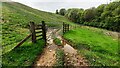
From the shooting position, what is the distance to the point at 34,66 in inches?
592

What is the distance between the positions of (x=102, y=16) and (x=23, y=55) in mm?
84558

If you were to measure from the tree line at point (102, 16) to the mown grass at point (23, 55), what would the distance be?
63.6 m

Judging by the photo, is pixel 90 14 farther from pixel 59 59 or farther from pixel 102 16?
pixel 59 59

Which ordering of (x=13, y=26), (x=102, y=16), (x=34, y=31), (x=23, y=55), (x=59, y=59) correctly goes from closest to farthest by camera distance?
(x=59, y=59) → (x=23, y=55) → (x=34, y=31) → (x=13, y=26) → (x=102, y=16)

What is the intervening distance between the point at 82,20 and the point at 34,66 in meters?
113

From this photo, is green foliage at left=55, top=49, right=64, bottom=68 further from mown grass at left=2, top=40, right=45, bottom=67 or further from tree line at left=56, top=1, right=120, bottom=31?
tree line at left=56, top=1, right=120, bottom=31

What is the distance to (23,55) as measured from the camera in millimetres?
16625

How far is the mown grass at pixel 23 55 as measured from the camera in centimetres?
1505

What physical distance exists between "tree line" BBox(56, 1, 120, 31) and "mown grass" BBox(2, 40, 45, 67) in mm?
63602

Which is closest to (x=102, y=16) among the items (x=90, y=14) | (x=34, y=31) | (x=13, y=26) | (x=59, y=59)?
(x=90, y=14)

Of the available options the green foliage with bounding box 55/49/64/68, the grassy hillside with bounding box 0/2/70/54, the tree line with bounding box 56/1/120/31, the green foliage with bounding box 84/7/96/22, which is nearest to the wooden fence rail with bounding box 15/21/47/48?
the grassy hillside with bounding box 0/2/70/54

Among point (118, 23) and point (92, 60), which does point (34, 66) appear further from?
point (118, 23)

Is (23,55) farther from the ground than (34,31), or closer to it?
closer to it

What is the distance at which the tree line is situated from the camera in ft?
268
